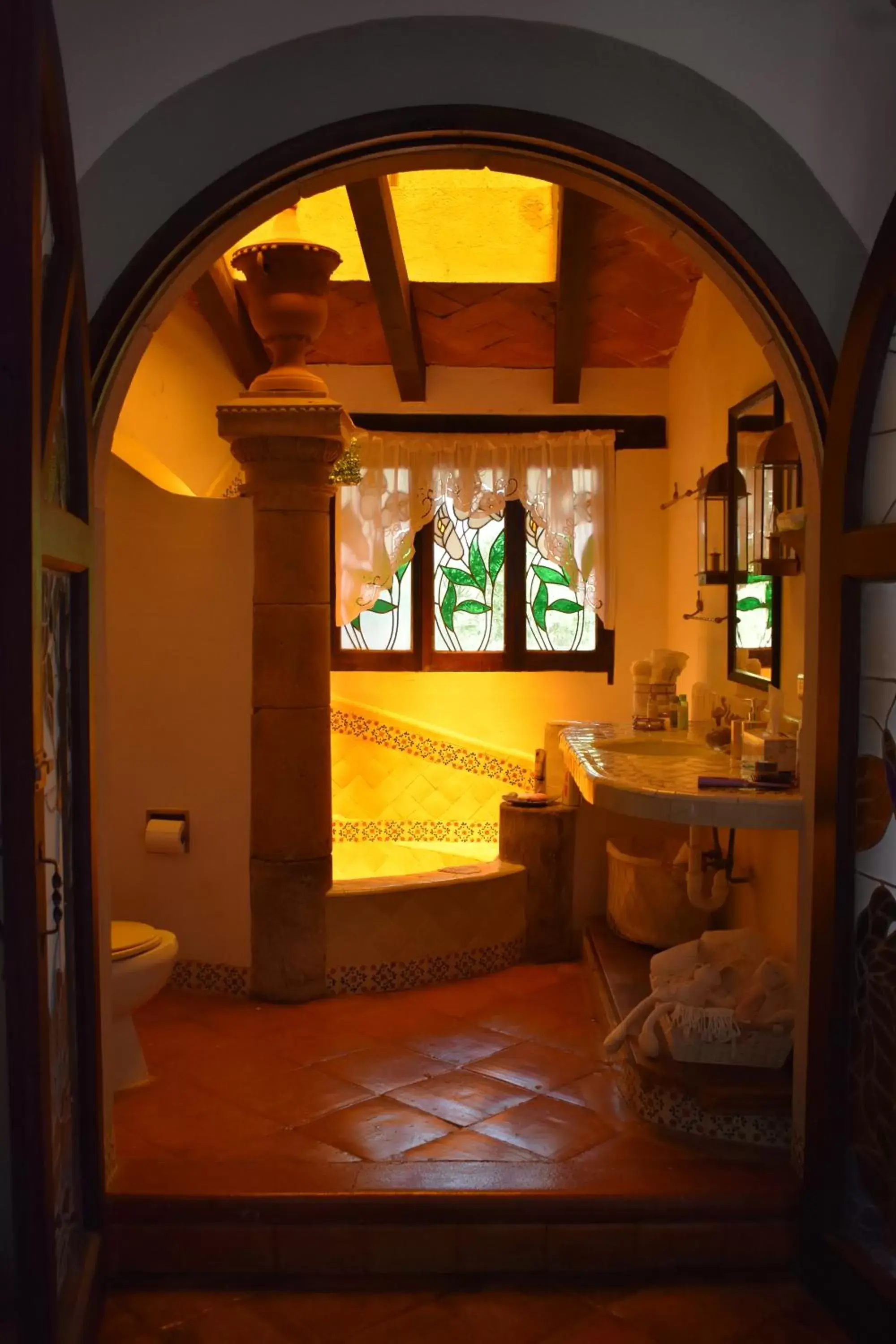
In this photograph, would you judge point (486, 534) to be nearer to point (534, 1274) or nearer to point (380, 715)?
point (380, 715)

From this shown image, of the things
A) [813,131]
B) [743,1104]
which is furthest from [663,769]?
[813,131]

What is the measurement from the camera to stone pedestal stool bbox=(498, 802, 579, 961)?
4.51 metres

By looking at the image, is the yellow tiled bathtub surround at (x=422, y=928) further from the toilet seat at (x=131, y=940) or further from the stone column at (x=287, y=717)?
the toilet seat at (x=131, y=940)

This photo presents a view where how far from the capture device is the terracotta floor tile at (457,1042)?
350 cm

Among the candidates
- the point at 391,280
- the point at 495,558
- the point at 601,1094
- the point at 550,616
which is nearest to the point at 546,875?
the point at 601,1094

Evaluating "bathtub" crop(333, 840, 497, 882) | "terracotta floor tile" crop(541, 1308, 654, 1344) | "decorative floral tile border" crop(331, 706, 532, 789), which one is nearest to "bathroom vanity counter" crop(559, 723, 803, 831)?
Answer: "terracotta floor tile" crop(541, 1308, 654, 1344)

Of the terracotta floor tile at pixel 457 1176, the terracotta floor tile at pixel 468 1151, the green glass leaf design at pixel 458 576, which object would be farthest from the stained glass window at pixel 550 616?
the terracotta floor tile at pixel 457 1176

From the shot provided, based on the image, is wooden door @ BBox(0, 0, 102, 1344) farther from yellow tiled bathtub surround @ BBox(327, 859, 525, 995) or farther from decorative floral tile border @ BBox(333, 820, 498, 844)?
decorative floral tile border @ BBox(333, 820, 498, 844)

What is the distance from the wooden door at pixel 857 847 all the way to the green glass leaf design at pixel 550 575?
11.5 feet

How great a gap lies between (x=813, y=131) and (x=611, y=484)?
3372mm

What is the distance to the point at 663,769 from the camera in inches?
129

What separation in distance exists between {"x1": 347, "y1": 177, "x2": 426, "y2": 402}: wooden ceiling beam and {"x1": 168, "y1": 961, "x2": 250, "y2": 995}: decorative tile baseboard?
2.77m

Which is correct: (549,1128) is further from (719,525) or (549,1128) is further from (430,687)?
(430,687)

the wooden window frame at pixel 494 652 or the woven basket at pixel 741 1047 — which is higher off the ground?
the wooden window frame at pixel 494 652
